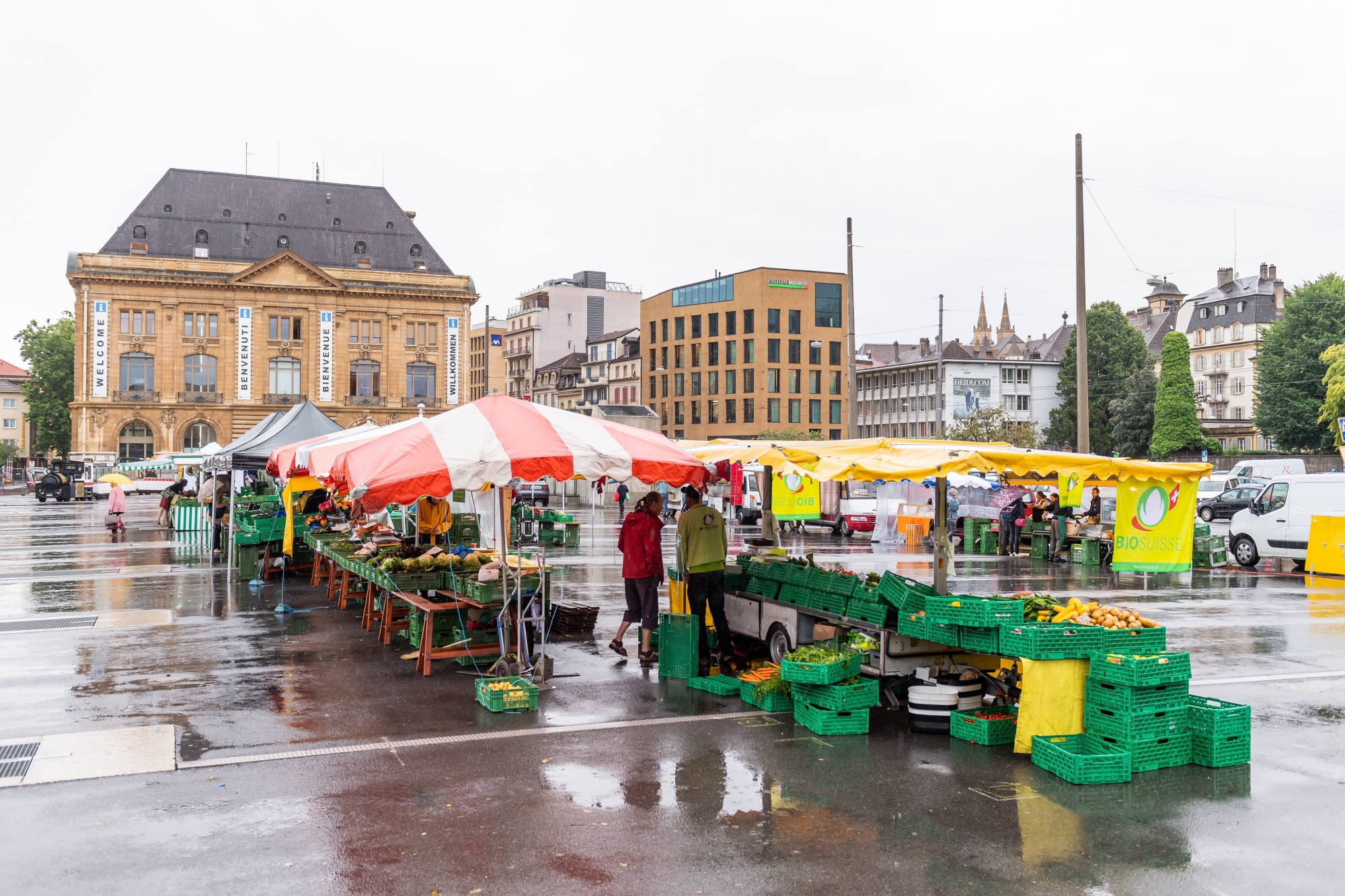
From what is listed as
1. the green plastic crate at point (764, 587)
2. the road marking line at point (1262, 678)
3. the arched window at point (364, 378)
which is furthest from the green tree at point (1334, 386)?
the arched window at point (364, 378)

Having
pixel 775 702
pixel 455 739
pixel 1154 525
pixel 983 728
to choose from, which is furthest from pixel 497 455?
pixel 1154 525

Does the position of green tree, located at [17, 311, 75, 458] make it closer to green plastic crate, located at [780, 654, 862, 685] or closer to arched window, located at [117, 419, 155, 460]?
arched window, located at [117, 419, 155, 460]

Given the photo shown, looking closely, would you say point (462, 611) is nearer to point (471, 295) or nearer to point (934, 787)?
point (934, 787)

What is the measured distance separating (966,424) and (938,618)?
206 ft

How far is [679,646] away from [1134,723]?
15.8 feet

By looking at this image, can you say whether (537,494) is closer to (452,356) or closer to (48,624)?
(48,624)

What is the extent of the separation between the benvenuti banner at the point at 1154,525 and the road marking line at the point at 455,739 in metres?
4.84

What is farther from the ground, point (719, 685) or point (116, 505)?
point (116, 505)

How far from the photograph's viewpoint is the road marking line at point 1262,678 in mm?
11961

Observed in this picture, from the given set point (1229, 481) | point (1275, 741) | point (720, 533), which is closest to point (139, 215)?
point (1229, 481)

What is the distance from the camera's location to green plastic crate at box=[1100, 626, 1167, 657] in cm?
870

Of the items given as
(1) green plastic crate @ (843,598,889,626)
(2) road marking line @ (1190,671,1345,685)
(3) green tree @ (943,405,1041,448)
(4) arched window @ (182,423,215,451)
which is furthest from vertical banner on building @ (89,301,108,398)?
(2) road marking line @ (1190,671,1345,685)

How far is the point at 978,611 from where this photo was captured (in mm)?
9172

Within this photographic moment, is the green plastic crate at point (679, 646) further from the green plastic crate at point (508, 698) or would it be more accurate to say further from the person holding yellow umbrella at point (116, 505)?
the person holding yellow umbrella at point (116, 505)
